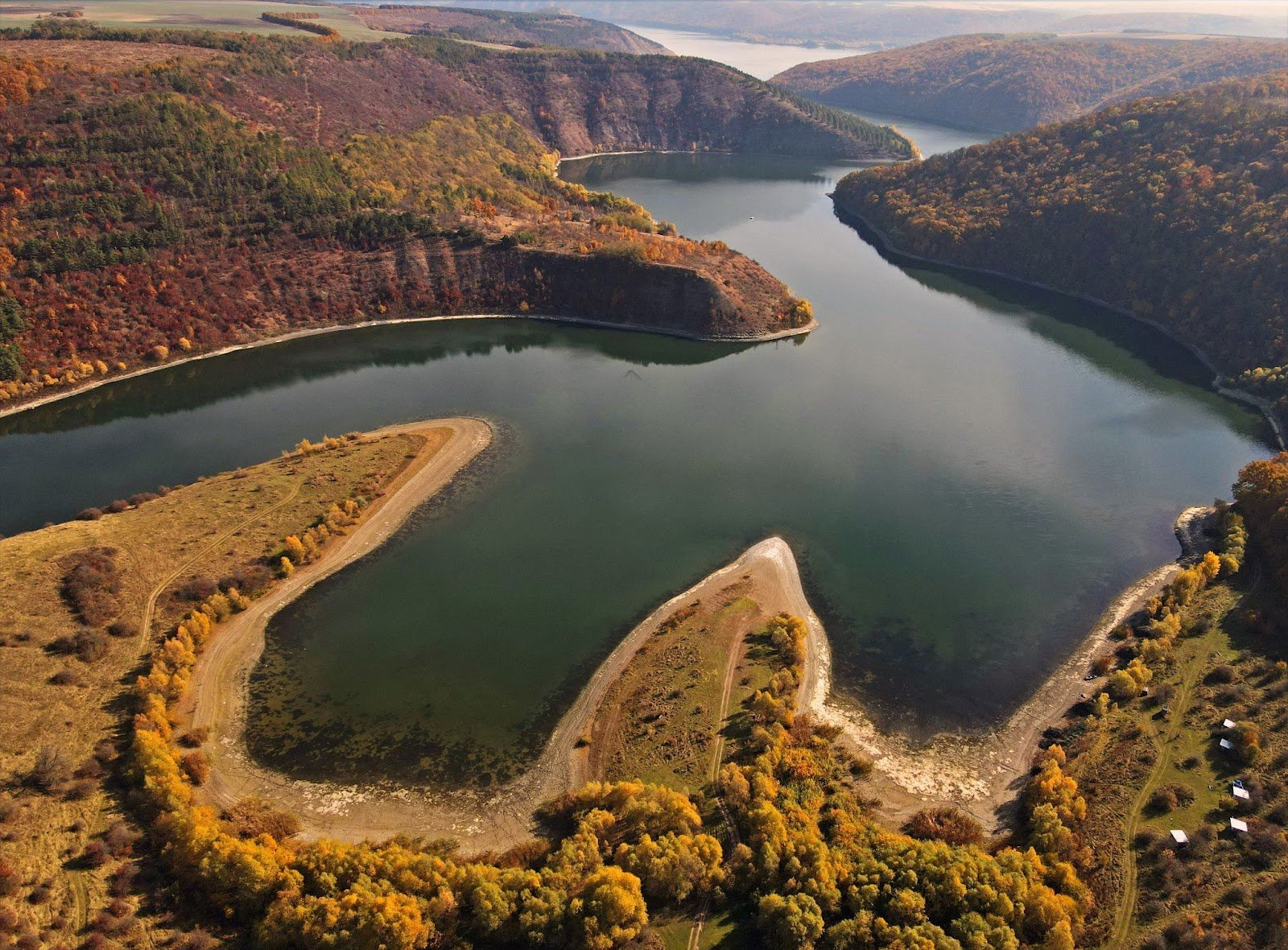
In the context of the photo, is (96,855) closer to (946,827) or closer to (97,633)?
(97,633)

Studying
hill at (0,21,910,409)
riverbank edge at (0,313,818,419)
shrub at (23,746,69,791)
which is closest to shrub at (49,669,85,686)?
shrub at (23,746,69,791)

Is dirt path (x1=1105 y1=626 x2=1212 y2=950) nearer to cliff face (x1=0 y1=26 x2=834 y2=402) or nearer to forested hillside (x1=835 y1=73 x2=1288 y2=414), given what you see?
forested hillside (x1=835 y1=73 x2=1288 y2=414)

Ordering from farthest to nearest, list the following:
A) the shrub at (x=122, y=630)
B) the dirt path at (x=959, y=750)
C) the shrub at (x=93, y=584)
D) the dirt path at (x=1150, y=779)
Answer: the shrub at (x=93, y=584), the shrub at (x=122, y=630), the dirt path at (x=959, y=750), the dirt path at (x=1150, y=779)

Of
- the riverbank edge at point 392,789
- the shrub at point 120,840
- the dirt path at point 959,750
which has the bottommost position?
the riverbank edge at point 392,789

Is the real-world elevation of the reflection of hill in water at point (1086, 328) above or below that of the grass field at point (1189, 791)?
above

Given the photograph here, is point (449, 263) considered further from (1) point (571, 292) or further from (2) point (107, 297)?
(2) point (107, 297)

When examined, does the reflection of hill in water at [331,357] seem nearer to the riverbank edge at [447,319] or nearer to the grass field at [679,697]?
the riverbank edge at [447,319]

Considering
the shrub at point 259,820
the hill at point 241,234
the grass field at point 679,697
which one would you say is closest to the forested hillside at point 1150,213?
the hill at point 241,234
